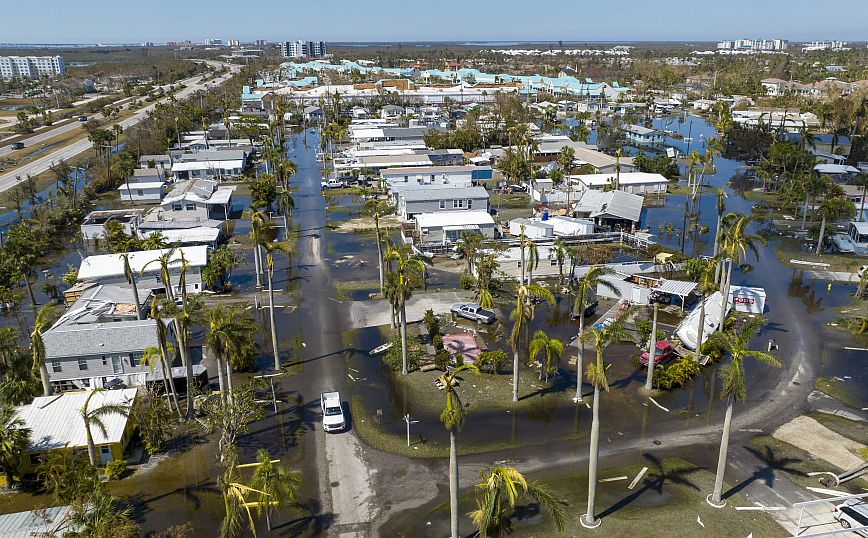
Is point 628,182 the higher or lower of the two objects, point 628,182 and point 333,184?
the higher

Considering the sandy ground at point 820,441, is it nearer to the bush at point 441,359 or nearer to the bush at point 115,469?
the bush at point 441,359

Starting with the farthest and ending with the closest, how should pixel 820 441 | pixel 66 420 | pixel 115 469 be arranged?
pixel 820 441, pixel 66 420, pixel 115 469

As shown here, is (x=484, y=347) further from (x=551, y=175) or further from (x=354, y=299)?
(x=551, y=175)

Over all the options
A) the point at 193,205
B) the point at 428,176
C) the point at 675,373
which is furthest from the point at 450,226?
the point at 193,205

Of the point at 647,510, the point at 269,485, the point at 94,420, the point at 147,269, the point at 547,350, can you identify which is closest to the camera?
the point at 269,485

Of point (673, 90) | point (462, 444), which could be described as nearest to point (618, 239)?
point (462, 444)

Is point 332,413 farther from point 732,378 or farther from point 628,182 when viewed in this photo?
point 628,182

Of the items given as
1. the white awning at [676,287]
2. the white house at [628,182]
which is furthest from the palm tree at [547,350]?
the white house at [628,182]
